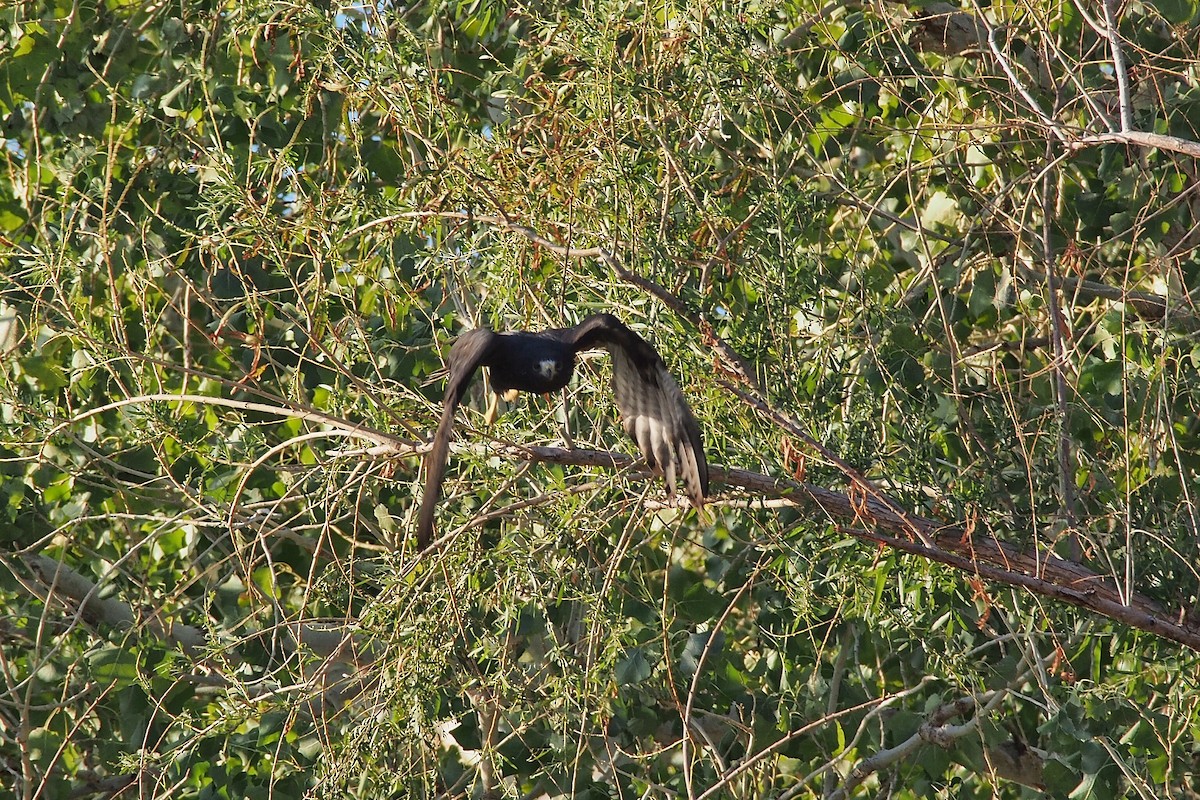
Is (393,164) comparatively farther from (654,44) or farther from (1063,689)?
(1063,689)

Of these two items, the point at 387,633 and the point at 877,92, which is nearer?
the point at 387,633

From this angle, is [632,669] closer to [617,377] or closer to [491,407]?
[491,407]

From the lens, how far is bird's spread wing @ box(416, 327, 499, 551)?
108 inches

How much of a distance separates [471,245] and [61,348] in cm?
239

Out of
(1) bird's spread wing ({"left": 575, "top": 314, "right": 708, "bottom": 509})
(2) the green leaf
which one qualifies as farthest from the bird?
(2) the green leaf

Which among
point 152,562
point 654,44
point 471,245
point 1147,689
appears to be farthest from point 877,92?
point 152,562

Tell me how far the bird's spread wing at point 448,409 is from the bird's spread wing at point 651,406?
24 cm

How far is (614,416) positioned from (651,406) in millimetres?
299

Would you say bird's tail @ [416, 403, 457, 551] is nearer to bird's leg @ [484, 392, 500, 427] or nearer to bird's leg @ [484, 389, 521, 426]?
bird's leg @ [484, 389, 521, 426]

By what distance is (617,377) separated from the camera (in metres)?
3.46

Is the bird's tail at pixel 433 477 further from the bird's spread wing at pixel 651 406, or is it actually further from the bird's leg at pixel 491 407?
the bird's leg at pixel 491 407

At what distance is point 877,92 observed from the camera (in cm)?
455

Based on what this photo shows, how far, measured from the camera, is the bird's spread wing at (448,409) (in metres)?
2.76

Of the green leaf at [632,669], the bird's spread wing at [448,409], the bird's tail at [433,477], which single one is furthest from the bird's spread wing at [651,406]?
the green leaf at [632,669]
